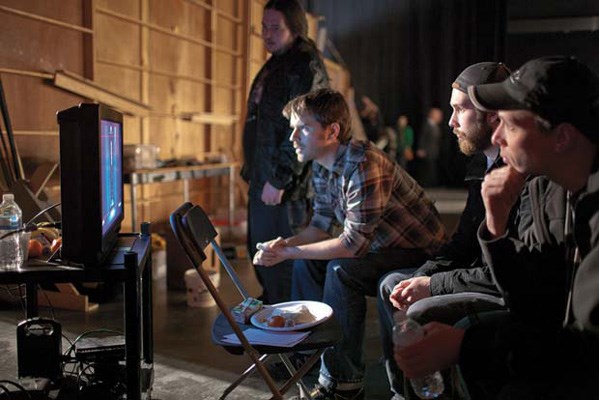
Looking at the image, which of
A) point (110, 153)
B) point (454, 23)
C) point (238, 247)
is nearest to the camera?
point (110, 153)

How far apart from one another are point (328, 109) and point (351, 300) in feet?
2.34

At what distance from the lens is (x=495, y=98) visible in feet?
4.44

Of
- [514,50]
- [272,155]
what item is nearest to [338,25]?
[514,50]

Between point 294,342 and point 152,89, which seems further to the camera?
point 152,89

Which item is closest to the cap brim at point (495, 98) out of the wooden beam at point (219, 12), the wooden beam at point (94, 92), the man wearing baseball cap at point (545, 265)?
the man wearing baseball cap at point (545, 265)

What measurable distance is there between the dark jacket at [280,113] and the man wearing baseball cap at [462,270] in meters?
0.98

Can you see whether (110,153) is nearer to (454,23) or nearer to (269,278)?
(269,278)

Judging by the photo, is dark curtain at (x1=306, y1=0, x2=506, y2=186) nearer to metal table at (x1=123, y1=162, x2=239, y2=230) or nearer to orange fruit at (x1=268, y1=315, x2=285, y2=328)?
metal table at (x1=123, y1=162, x2=239, y2=230)

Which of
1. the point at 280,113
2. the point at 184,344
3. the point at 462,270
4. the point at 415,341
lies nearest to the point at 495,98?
the point at 415,341

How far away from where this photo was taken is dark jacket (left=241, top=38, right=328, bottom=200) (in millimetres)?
3047

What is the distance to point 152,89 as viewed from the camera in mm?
5660

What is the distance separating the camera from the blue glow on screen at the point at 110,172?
1767mm

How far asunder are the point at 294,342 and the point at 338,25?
1113 centimetres

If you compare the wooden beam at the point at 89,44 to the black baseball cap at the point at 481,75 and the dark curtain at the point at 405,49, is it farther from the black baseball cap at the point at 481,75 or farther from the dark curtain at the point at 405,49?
the dark curtain at the point at 405,49
